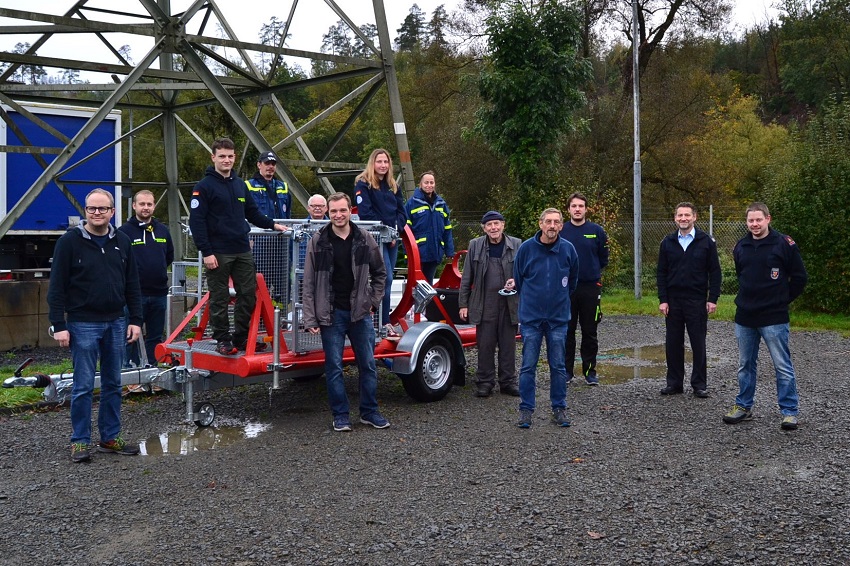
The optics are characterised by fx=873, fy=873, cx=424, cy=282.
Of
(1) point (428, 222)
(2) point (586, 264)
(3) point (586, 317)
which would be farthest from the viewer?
(1) point (428, 222)

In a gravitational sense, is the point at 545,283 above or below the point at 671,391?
above

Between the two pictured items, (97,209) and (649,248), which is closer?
(97,209)

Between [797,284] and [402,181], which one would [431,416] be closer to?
[797,284]

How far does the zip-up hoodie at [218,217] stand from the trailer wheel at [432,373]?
206 centimetres

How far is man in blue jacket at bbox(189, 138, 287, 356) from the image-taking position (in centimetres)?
720

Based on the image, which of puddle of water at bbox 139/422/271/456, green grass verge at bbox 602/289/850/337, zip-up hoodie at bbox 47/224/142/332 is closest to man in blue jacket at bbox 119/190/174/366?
puddle of water at bbox 139/422/271/456

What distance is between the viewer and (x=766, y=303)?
24.5 ft

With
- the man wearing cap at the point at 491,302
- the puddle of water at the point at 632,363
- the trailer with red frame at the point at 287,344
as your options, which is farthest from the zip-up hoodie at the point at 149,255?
the puddle of water at the point at 632,363

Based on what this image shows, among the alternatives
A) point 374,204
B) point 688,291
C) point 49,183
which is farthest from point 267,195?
point 49,183

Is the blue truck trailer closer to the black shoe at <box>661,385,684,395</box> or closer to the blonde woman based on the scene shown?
the blonde woman

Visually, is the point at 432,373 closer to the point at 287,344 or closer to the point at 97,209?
the point at 287,344

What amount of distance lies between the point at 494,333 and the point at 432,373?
753 millimetres

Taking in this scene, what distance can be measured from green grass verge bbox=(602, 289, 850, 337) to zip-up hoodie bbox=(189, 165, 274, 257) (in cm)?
1031

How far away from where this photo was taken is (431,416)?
792 cm
